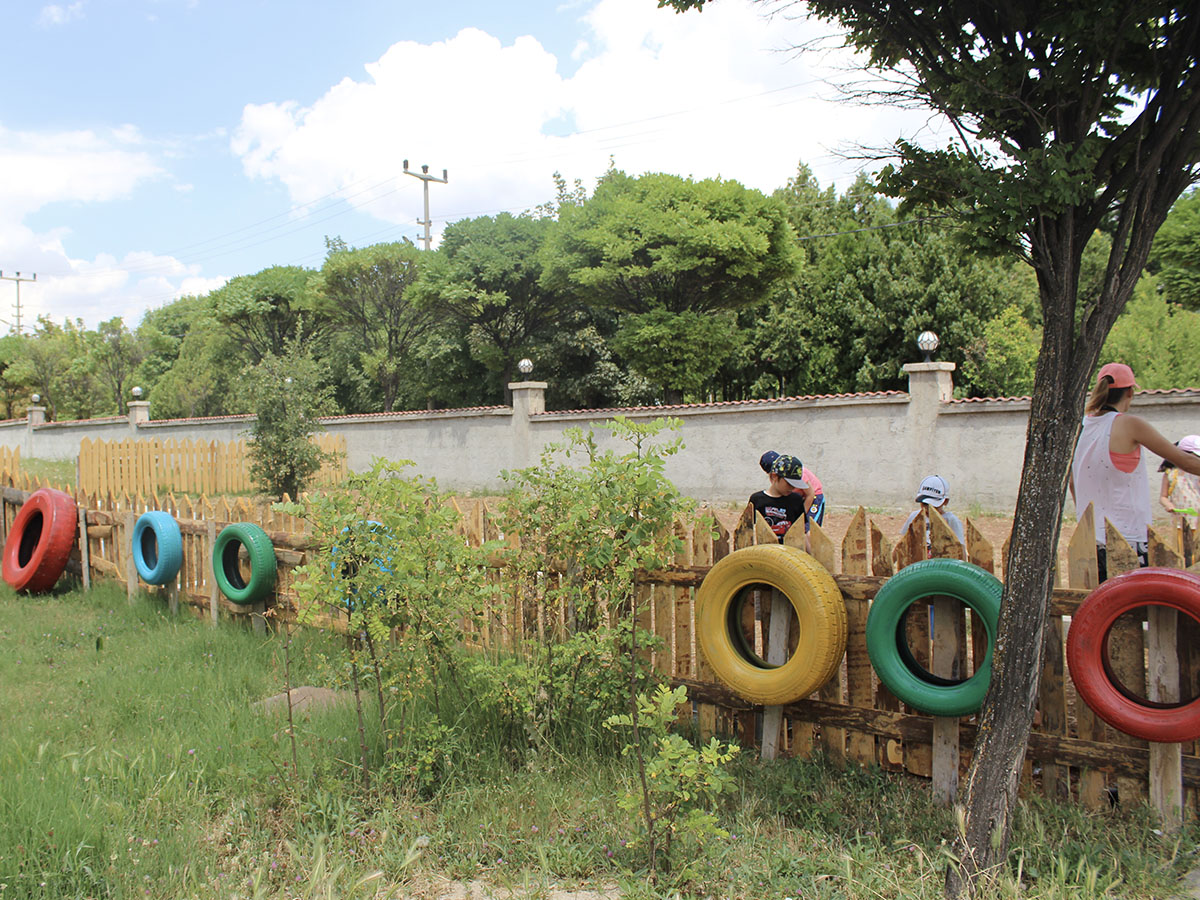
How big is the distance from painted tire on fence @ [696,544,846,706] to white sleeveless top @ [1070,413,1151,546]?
4.40 ft

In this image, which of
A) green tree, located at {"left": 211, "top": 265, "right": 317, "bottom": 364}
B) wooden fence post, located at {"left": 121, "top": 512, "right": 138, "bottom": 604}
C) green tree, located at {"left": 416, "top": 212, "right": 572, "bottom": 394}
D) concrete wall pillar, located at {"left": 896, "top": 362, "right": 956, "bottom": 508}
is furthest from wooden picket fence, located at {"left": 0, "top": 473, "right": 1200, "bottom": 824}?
green tree, located at {"left": 211, "top": 265, "right": 317, "bottom": 364}

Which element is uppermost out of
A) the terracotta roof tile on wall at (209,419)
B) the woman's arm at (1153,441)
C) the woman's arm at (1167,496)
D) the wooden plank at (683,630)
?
the terracotta roof tile on wall at (209,419)

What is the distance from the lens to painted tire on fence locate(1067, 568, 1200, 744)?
9.30ft

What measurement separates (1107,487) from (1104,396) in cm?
44

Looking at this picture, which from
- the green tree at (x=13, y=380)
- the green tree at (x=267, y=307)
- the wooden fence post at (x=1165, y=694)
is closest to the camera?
the wooden fence post at (x=1165, y=694)

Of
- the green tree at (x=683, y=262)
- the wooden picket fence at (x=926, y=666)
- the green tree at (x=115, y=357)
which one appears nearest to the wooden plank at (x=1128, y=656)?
the wooden picket fence at (x=926, y=666)

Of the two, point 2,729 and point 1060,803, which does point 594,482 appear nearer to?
point 1060,803

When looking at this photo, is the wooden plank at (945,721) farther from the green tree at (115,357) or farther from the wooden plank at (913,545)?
the green tree at (115,357)

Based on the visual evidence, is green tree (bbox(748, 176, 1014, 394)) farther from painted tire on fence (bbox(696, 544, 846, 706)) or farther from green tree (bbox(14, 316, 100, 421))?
green tree (bbox(14, 316, 100, 421))

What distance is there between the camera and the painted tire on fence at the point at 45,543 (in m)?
8.13

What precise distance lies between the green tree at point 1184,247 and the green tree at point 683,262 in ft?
29.5

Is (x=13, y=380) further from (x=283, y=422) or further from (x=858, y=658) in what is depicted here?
(x=858, y=658)

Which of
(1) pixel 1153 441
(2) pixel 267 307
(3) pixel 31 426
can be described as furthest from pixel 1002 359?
(3) pixel 31 426

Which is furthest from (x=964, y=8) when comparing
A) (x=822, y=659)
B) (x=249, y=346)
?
(x=249, y=346)
